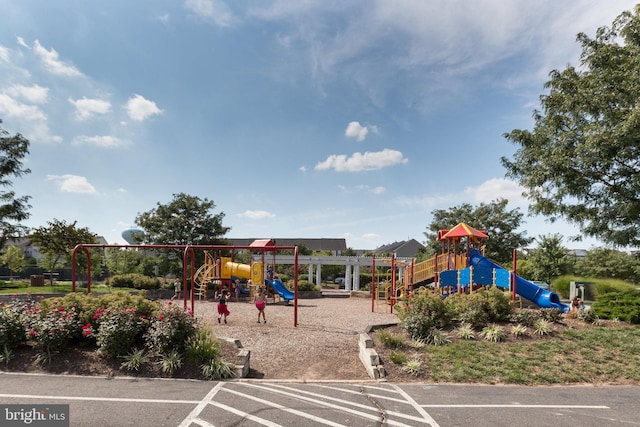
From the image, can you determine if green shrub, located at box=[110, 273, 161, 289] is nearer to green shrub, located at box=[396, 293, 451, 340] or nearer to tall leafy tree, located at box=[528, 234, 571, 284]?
green shrub, located at box=[396, 293, 451, 340]

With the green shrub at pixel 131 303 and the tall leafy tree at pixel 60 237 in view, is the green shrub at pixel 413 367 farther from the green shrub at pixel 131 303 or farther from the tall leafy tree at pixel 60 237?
the tall leafy tree at pixel 60 237

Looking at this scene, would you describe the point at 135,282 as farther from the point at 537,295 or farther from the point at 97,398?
the point at 537,295

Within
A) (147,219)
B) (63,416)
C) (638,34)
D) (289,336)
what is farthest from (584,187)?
(147,219)

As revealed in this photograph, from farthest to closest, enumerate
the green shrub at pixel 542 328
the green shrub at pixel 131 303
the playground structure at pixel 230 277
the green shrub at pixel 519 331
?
the playground structure at pixel 230 277 < the green shrub at pixel 542 328 < the green shrub at pixel 519 331 < the green shrub at pixel 131 303

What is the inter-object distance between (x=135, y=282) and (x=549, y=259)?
30537mm

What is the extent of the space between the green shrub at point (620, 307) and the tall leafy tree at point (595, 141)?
244cm

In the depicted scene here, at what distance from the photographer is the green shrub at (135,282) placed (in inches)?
927

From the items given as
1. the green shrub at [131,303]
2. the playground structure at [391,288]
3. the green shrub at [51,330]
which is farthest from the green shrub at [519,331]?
the green shrub at [51,330]

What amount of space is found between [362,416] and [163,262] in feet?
79.5

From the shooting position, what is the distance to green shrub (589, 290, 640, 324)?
12.0m

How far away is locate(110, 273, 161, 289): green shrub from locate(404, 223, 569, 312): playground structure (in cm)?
1659

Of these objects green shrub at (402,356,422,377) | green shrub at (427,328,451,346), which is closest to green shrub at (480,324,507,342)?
green shrub at (427,328,451,346)

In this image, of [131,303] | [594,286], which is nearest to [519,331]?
[131,303]

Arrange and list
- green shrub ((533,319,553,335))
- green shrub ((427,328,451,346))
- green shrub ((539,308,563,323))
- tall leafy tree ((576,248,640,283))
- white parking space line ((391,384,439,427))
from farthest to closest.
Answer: tall leafy tree ((576,248,640,283)) < green shrub ((539,308,563,323)) < green shrub ((533,319,553,335)) < green shrub ((427,328,451,346)) < white parking space line ((391,384,439,427))
